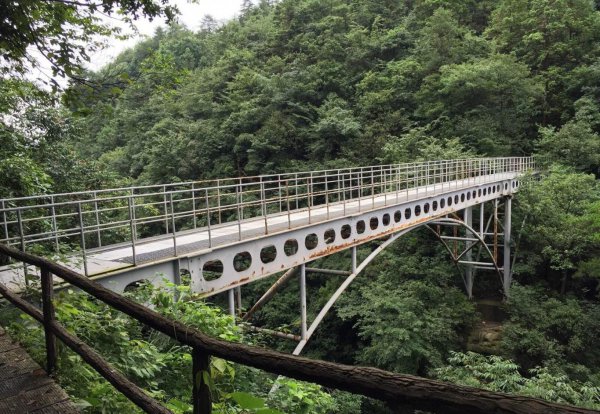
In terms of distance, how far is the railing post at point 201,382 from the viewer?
1.51m

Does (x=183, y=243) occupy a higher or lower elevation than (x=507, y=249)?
higher

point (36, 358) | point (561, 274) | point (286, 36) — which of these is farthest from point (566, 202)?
point (286, 36)

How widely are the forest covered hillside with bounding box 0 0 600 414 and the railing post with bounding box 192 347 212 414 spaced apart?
33cm

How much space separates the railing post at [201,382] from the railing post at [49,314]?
61.5 inches

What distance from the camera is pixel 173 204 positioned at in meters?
14.1

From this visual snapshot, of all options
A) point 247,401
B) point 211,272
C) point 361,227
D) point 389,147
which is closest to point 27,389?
point 247,401

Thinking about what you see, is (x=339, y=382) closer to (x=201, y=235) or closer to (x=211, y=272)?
(x=211, y=272)

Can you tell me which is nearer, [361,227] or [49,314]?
[49,314]

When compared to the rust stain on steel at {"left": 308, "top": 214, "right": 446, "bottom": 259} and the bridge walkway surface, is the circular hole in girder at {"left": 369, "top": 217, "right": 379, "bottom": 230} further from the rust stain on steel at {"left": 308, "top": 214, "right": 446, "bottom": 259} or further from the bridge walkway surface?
the rust stain on steel at {"left": 308, "top": 214, "right": 446, "bottom": 259}

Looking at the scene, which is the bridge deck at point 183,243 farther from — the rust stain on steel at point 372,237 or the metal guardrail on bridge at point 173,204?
the rust stain on steel at point 372,237

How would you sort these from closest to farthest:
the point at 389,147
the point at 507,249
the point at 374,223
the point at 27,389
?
the point at 27,389 → the point at 374,223 → the point at 507,249 → the point at 389,147

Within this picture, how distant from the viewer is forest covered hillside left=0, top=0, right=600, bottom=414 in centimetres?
693

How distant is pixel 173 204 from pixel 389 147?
13934 millimetres

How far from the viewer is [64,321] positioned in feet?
11.9
